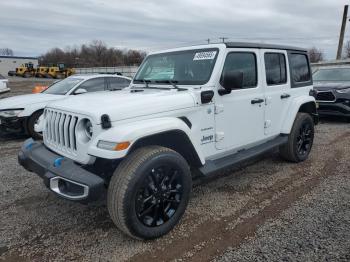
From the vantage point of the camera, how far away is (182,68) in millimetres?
4398

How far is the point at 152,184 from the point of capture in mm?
3328

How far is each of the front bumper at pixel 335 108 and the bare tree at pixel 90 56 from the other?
6753 centimetres

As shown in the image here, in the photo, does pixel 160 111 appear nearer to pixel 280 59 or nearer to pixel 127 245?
pixel 127 245

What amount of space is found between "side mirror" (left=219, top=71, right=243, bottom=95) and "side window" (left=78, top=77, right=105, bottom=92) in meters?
5.10

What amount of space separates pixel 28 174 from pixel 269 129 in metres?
3.79

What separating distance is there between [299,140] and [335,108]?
4.37 m

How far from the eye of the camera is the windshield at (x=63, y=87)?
8375mm

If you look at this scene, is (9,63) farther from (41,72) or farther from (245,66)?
(245,66)

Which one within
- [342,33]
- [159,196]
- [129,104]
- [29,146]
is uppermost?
[342,33]

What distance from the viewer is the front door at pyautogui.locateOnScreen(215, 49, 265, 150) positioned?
4.16m

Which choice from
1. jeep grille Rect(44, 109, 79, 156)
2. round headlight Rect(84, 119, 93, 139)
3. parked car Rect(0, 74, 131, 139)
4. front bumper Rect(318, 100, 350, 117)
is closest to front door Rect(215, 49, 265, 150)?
round headlight Rect(84, 119, 93, 139)

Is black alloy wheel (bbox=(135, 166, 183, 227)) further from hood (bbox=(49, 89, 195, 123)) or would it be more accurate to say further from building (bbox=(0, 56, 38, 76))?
building (bbox=(0, 56, 38, 76))

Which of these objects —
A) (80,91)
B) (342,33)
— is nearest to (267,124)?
(80,91)

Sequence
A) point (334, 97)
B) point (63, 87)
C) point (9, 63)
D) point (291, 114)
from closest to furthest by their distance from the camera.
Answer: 1. point (291, 114)
2. point (63, 87)
3. point (334, 97)
4. point (9, 63)
